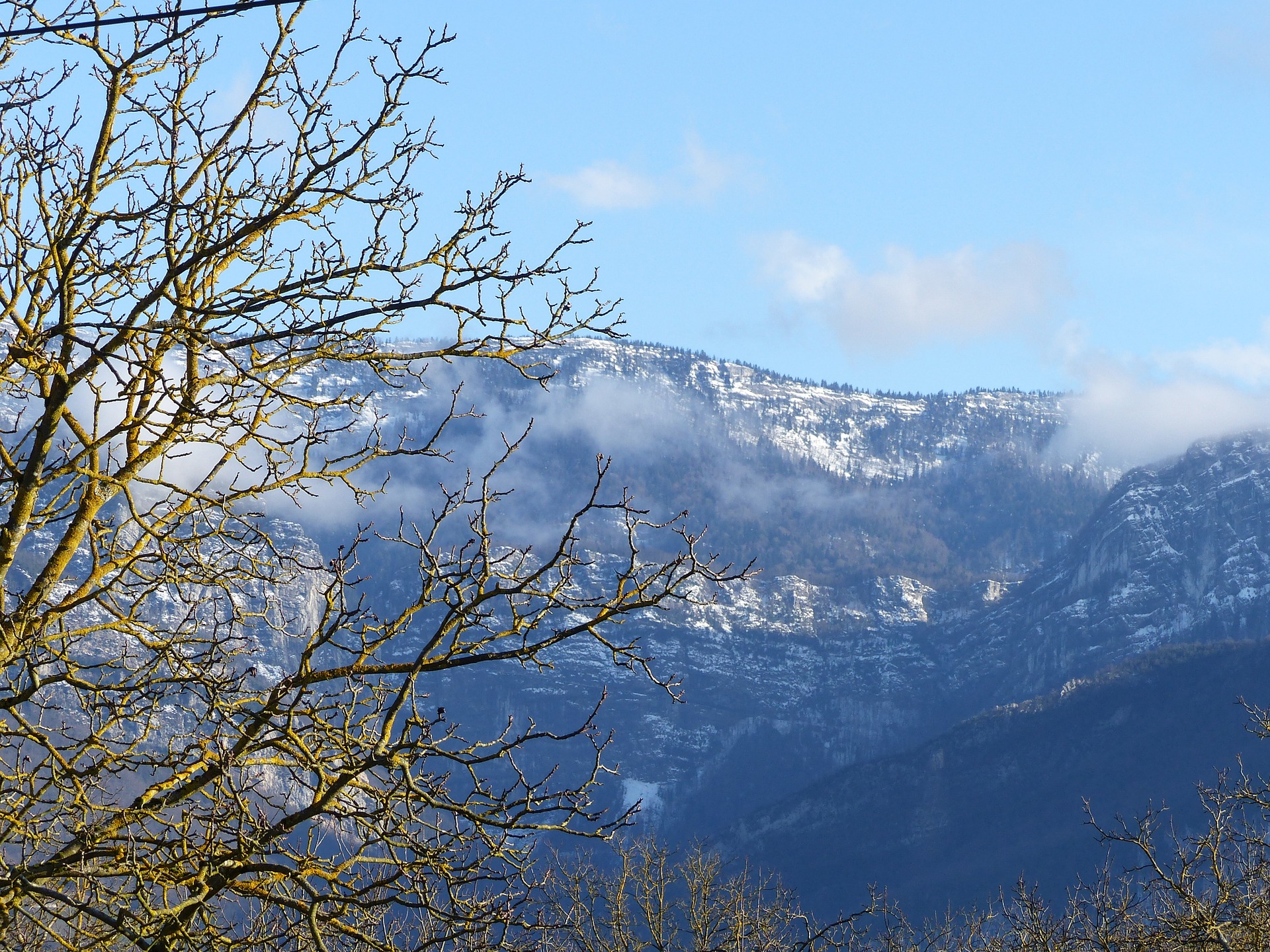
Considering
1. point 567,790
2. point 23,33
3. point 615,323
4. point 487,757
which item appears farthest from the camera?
point 615,323

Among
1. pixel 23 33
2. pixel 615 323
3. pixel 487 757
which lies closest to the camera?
pixel 23 33

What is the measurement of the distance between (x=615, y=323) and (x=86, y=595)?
3244 millimetres

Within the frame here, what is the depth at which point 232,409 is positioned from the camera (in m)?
7.37

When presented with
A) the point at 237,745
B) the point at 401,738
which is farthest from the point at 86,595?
the point at 401,738

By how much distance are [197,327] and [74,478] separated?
1.05 m

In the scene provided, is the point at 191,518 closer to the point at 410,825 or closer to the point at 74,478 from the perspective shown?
the point at 74,478

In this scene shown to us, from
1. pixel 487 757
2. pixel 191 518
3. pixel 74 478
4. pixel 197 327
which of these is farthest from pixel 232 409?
pixel 487 757

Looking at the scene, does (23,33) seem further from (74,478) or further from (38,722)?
(38,722)

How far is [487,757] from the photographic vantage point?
23.0 ft

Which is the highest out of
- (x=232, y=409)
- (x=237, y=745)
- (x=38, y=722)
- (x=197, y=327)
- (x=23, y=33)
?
(x=23, y=33)

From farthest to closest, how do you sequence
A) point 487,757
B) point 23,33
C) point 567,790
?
1. point 567,790
2. point 487,757
3. point 23,33

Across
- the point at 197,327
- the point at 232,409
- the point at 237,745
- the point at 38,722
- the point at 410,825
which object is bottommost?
the point at 410,825

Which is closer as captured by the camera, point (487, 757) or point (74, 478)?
point (487, 757)

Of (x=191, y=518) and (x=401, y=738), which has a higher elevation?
(x=191, y=518)
